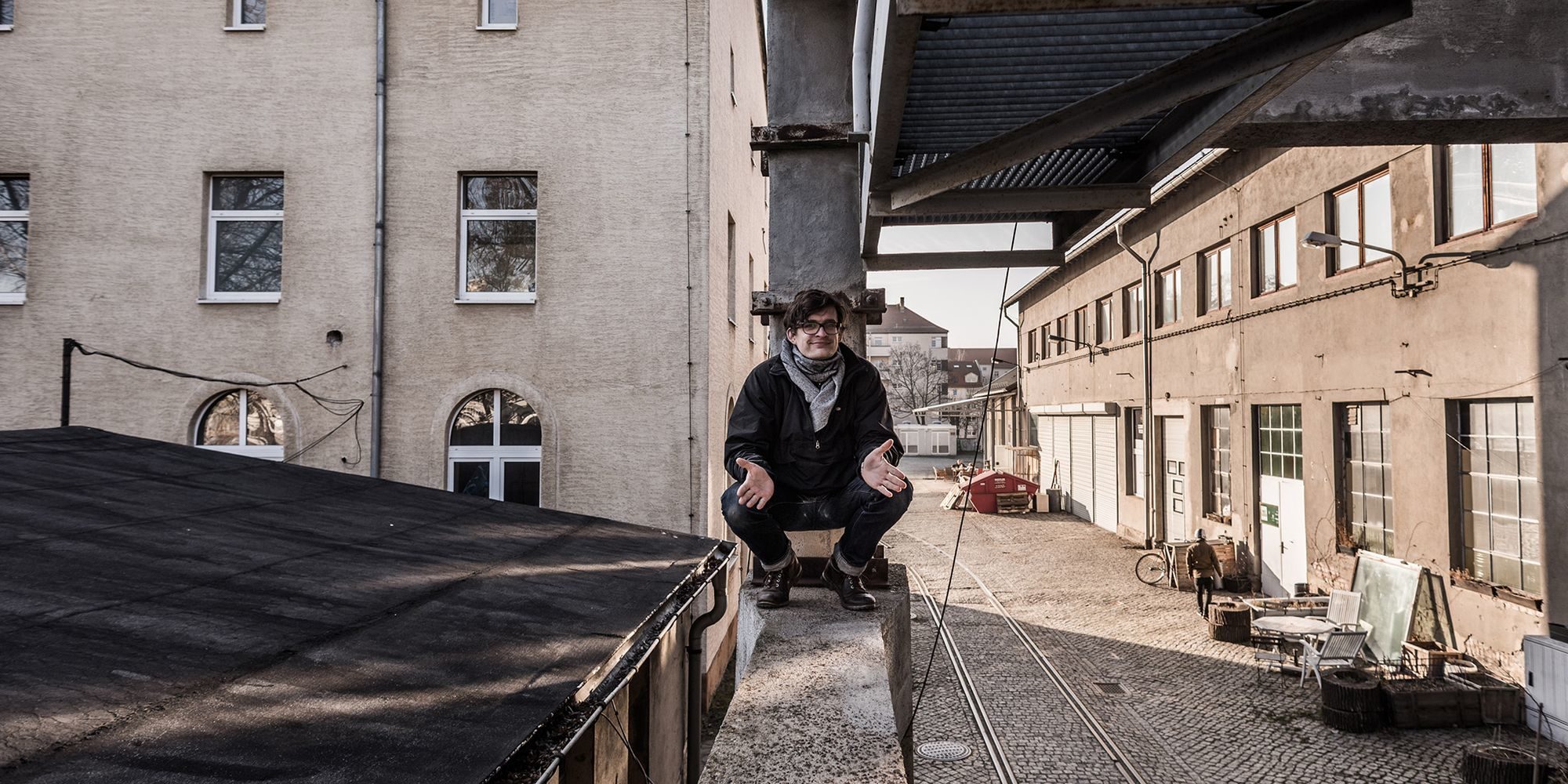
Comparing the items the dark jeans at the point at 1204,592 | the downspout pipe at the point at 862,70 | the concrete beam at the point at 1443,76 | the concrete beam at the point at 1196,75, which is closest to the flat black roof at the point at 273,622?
the concrete beam at the point at 1196,75

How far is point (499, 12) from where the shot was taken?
33.4 feet

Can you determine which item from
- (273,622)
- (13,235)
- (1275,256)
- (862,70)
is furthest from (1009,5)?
(1275,256)

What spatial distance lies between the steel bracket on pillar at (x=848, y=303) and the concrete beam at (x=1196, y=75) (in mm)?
838

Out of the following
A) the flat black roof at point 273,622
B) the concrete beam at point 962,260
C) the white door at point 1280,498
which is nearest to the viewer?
the flat black roof at point 273,622

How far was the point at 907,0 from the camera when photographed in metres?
2.38

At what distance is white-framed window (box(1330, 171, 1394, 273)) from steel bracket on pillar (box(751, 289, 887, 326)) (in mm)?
9479

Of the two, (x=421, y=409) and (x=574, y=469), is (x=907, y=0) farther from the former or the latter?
(x=421, y=409)

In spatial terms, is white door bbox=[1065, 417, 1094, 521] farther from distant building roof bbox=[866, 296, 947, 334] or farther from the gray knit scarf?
distant building roof bbox=[866, 296, 947, 334]

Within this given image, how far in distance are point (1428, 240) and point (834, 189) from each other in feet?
31.9

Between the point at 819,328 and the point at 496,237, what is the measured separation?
7680 millimetres

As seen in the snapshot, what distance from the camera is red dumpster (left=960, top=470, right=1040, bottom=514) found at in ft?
91.9

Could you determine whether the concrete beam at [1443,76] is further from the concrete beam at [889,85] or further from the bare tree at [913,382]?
the bare tree at [913,382]

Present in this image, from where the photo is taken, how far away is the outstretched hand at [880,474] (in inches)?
130

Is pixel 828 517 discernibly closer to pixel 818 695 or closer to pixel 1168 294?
pixel 818 695
